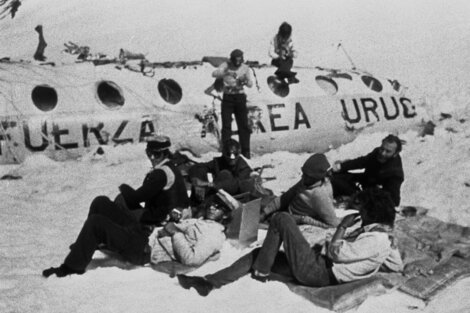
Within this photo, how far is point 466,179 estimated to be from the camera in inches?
311

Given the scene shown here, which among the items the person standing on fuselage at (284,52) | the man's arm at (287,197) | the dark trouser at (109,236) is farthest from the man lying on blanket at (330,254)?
the person standing on fuselage at (284,52)

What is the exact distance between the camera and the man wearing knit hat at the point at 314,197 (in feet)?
17.0

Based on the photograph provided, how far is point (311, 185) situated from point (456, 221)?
7.87ft

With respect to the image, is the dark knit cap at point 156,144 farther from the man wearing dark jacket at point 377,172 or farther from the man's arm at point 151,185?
the man wearing dark jacket at point 377,172

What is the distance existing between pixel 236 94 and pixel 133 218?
13.0 ft

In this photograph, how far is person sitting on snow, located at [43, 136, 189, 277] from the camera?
16.6 feet

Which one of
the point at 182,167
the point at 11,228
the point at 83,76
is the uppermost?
the point at 83,76

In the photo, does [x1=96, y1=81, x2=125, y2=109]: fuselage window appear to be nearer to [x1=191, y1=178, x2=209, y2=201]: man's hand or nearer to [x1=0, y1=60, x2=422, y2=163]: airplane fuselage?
[x1=0, y1=60, x2=422, y2=163]: airplane fuselage

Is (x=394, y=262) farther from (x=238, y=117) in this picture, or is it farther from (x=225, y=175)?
(x=238, y=117)

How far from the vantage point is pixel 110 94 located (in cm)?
945

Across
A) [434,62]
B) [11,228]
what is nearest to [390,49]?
[434,62]

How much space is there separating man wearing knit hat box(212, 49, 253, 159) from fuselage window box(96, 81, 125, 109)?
151 cm

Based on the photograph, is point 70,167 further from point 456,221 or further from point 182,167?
point 456,221

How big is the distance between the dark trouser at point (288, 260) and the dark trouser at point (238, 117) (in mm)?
4313
